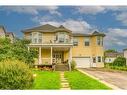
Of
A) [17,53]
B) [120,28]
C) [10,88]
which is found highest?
[120,28]

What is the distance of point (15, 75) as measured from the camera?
1205 cm

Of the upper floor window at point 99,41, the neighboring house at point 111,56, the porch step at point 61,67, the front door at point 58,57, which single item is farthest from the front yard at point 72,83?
the neighboring house at point 111,56

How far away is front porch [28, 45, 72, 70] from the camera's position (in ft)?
103

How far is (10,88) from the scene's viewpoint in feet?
40.3

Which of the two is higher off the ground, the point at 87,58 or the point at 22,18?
the point at 22,18

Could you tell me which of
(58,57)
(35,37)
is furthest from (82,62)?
(35,37)

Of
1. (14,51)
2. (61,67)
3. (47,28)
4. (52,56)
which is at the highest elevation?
(47,28)

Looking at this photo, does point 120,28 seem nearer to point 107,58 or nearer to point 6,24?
point 107,58

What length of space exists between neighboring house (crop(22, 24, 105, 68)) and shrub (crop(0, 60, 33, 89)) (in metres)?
19.0

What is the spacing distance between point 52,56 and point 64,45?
3.85 metres

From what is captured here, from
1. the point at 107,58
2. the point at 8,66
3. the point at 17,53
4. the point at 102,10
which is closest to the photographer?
the point at 8,66

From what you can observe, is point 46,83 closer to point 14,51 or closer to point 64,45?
point 14,51
